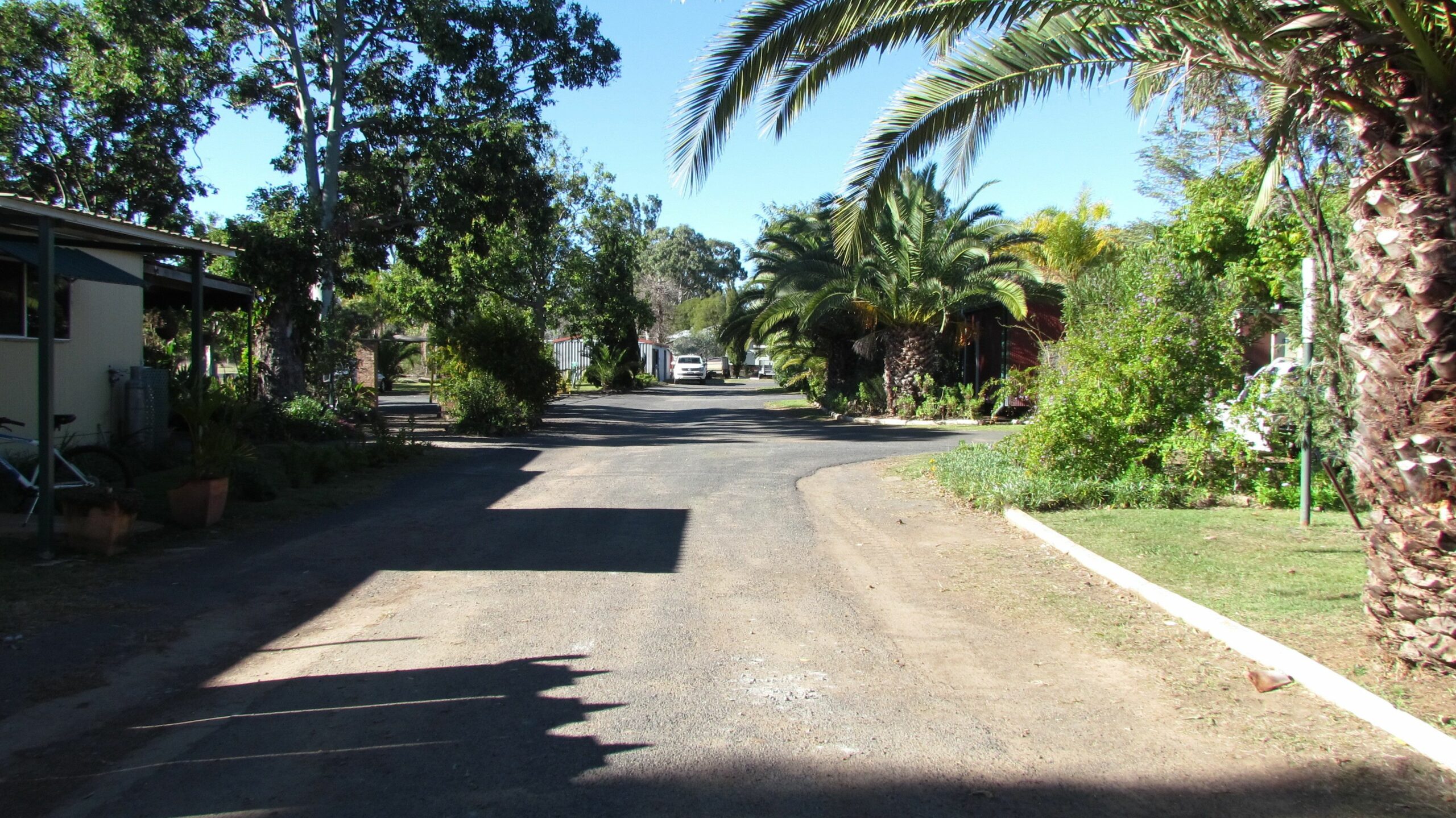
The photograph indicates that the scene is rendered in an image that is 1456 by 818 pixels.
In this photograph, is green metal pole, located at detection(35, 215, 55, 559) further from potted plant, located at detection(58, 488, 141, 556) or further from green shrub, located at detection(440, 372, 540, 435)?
green shrub, located at detection(440, 372, 540, 435)

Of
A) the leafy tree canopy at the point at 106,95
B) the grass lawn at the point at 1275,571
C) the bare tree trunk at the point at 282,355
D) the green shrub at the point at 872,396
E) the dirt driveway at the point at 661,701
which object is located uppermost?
the leafy tree canopy at the point at 106,95

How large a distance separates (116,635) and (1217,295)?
35.7ft

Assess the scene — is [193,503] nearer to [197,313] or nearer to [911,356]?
[197,313]

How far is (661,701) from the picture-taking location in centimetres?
474

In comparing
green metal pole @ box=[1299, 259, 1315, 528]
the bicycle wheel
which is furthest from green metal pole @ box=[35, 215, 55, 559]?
green metal pole @ box=[1299, 259, 1315, 528]

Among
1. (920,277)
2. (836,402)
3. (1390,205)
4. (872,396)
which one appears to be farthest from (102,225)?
(836,402)

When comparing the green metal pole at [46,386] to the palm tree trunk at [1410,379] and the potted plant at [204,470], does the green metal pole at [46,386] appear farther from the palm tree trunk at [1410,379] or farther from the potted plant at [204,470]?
the palm tree trunk at [1410,379]

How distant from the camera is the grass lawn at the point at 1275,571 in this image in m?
4.85

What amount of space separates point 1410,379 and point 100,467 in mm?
12178

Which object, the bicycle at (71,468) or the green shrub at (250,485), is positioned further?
the green shrub at (250,485)

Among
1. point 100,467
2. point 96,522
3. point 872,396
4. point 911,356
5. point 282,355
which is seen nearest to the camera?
point 96,522

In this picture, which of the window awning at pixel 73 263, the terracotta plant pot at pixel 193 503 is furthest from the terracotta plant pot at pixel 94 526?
the window awning at pixel 73 263

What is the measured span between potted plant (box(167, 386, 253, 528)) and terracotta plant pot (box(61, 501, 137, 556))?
1.20 meters

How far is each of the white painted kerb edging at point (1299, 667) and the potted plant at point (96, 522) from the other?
7741 millimetres
